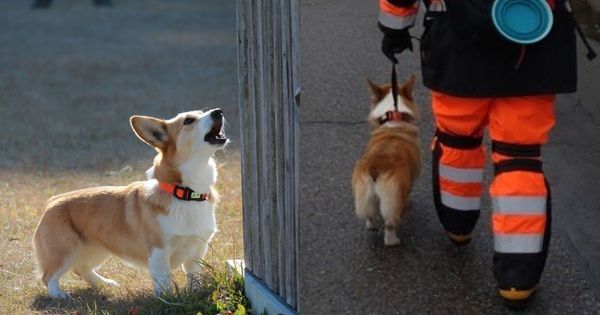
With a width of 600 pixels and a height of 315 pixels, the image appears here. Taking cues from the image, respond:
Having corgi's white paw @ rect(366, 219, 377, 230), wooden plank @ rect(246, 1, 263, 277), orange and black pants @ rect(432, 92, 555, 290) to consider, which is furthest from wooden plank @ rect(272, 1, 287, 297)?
orange and black pants @ rect(432, 92, 555, 290)

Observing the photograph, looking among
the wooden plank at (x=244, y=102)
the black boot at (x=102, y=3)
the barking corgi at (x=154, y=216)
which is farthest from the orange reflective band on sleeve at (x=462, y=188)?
the black boot at (x=102, y=3)

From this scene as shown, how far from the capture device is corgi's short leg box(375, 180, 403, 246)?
3.36 metres

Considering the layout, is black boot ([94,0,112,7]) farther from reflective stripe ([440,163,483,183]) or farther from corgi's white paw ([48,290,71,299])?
reflective stripe ([440,163,483,183])

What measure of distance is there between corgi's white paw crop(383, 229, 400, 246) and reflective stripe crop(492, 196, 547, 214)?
0.40 metres

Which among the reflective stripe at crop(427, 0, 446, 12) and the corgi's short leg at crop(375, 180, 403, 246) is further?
the corgi's short leg at crop(375, 180, 403, 246)

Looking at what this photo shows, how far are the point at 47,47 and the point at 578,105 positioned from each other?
10022 mm

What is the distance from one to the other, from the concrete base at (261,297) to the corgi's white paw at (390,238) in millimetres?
393

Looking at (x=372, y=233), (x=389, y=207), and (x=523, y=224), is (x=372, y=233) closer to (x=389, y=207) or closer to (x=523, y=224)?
(x=389, y=207)

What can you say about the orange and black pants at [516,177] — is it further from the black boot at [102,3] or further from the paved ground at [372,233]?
the black boot at [102,3]

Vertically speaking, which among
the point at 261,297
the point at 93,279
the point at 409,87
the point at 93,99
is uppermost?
the point at 409,87

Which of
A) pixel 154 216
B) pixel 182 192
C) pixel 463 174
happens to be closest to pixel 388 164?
pixel 463 174

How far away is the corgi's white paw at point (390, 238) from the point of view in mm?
3342

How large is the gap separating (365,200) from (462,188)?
37cm

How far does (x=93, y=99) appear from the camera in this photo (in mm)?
9367
